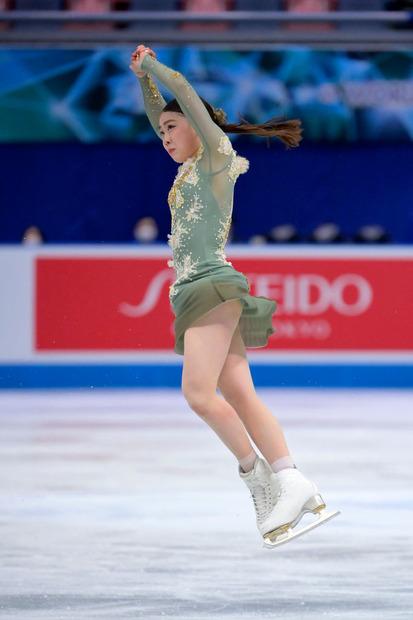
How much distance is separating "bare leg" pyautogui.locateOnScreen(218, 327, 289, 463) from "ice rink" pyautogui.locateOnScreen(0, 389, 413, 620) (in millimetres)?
406

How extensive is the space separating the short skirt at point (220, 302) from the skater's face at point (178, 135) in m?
0.34

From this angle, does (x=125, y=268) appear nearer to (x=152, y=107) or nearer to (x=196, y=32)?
(x=196, y=32)

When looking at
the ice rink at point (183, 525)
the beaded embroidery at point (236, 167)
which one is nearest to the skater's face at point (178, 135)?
the beaded embroidery at point (236, 167)

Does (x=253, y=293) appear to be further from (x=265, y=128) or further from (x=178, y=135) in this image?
(x=178, y=135)

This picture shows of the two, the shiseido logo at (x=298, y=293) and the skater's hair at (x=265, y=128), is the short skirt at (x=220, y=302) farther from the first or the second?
the shiseido logo at (x=298, y=293)

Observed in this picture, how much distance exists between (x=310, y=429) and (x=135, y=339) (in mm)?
2473

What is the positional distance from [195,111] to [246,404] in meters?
0.80

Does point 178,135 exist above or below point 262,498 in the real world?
above

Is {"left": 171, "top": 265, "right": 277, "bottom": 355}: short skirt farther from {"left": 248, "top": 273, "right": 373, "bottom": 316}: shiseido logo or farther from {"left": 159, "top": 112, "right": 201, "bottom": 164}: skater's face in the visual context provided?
{"left": 248, "top": 273, "right": 373, "bottom": 316}: shiseido logo

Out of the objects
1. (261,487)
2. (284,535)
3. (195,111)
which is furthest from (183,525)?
(195,111)

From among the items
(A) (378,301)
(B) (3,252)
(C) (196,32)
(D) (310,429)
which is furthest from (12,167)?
(D) (310,429)

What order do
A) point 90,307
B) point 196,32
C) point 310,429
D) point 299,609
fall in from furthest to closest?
1. point 196,32
2. point 90,307
3. point 310,429
4. point 299,609

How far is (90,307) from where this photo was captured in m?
8.30

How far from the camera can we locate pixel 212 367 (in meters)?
2.82
